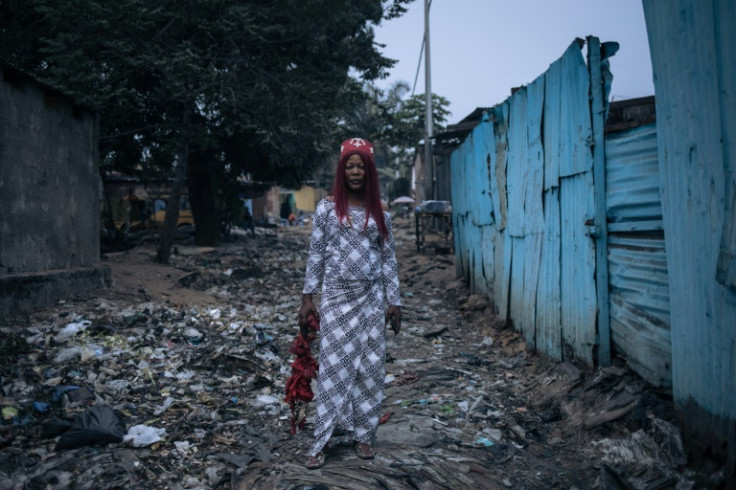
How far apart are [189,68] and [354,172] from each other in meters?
7.96

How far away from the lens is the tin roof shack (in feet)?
18.9

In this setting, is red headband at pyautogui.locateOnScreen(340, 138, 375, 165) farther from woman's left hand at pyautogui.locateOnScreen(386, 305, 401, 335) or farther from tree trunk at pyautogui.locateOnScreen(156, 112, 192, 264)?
tree trunk at pyautogui.locateOnScreen(156, 112, 192, 264)

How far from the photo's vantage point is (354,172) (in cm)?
308

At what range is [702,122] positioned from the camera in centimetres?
243

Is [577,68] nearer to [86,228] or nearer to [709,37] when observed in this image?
[709,37]

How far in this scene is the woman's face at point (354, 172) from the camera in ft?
10.1

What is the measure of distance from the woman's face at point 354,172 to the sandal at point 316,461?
1.59 meters

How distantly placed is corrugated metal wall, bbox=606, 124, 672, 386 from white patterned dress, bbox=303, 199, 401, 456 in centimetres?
159

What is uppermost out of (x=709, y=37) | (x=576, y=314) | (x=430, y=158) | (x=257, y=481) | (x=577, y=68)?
(x=430, y=158)

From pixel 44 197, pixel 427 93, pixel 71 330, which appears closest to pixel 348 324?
pixel 71 330

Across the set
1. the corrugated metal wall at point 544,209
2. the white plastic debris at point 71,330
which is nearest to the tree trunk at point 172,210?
the white plastic debris at point 71,330

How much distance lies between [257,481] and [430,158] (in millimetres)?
14250

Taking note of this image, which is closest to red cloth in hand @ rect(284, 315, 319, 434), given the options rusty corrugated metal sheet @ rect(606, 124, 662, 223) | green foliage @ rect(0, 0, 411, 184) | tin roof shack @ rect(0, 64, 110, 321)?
rusty corrugated metal sheet @ rect(606, 124, 662, 223)

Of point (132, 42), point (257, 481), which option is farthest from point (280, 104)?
point (257, 481)
